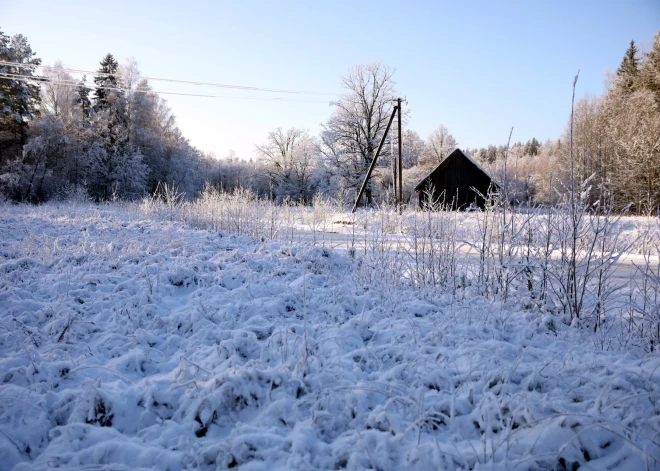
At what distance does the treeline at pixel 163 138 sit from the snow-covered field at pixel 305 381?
15.7 metres

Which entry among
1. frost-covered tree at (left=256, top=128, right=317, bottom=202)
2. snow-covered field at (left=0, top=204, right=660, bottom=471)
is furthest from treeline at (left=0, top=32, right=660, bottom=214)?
snow-covered field at (left=0, top=204, right=660, bottom=471)

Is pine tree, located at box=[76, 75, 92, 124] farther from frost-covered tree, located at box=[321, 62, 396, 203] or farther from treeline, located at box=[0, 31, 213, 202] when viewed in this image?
frost-covered tree, located at box=[321, 62, 396, 203]

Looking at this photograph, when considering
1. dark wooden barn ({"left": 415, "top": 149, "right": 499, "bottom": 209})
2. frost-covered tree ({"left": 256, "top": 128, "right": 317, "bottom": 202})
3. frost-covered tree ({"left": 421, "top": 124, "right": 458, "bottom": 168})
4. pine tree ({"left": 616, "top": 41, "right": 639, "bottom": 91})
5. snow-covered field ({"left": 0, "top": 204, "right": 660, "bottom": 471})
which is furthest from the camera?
frost-covered tree ({"left": 421, "top": 124, "right": 458, "bottom": 168})

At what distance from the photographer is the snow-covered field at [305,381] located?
198 cm

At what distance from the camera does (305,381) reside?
8.77 feet

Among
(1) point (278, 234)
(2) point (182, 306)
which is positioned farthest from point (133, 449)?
(1) point (278, 234)

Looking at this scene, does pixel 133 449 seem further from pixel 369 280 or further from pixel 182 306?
pixel 369 280

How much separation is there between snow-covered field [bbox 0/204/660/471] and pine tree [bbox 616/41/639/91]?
Result: 30.9 metres

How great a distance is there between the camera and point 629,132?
2106cm

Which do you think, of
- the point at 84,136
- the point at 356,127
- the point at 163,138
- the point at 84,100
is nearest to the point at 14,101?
the point at 84,136

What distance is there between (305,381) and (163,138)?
1401 inches

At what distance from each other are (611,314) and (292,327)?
393cm

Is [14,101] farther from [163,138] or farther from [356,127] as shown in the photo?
[356,127]

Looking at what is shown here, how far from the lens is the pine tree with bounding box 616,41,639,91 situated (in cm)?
2545
